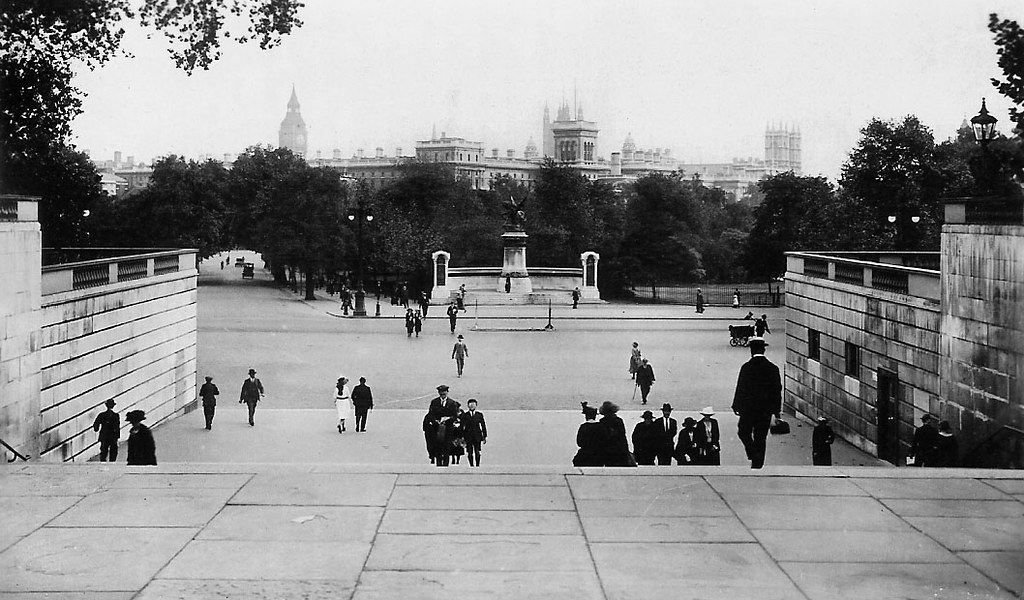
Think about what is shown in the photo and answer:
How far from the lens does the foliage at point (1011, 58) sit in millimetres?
12414

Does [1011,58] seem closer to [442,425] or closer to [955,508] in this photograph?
[955,508]

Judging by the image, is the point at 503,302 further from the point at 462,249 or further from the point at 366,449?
the point at 366,449

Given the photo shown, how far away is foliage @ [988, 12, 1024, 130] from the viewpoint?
1241 centimetres

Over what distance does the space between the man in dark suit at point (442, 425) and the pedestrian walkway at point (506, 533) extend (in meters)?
5.37

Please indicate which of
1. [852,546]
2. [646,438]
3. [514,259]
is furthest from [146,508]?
[514,259]

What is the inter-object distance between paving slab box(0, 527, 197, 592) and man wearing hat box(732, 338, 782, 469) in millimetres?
5770

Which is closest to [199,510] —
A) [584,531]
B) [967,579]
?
[584,531]

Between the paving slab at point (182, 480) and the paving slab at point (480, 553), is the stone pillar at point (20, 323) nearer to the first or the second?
the paving slab at point (182, 480)

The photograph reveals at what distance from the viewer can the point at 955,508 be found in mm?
8695

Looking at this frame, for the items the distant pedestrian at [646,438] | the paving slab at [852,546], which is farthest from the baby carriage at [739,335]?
the paving slab at [852,546]

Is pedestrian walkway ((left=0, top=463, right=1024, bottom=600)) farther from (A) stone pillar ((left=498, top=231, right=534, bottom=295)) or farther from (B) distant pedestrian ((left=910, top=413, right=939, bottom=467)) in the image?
(A) stone pillar ((left=498, top=231, right=534, bottom=295))

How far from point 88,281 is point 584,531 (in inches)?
527

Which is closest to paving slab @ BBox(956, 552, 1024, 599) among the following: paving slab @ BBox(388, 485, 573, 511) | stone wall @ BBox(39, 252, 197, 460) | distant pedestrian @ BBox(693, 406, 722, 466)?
paving slab @ BBox(388, 485, 573, 511)

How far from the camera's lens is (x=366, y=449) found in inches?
740
